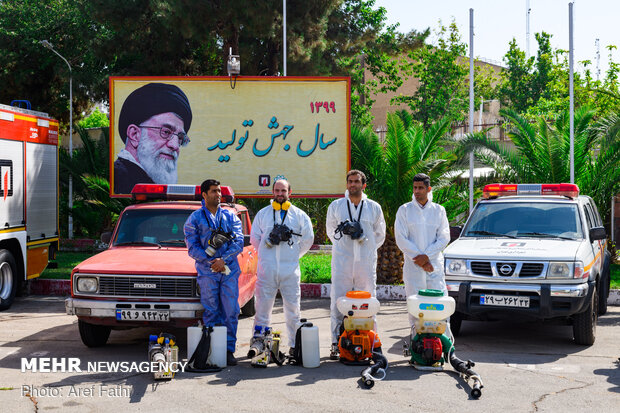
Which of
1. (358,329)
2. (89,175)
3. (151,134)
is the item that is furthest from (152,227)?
(89,175)

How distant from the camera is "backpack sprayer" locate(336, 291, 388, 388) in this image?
7375 mm

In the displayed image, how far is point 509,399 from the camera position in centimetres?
623

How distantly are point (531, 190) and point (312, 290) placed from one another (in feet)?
15.2

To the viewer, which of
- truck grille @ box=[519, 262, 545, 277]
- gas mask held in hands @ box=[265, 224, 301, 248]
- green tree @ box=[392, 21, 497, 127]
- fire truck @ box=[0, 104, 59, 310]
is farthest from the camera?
green tree @ box=[392, 21, 497, 127]

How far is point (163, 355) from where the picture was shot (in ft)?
22.7

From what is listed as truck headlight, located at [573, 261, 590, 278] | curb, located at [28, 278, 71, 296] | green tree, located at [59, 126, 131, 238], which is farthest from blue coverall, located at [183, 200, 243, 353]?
green tree, located at [59, 126, 131, 238]

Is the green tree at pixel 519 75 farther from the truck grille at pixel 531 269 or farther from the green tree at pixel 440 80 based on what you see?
the truck grille at pixel 531 269

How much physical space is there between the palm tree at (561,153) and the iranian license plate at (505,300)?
6.08m

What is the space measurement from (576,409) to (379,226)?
2938 millimetres

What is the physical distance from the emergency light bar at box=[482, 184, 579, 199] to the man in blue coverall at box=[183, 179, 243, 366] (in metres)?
4.22

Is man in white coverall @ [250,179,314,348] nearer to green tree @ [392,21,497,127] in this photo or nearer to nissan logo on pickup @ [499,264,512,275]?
nissan logo on pickup @ [499,264,512,275]

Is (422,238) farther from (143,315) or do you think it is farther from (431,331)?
(143,315)

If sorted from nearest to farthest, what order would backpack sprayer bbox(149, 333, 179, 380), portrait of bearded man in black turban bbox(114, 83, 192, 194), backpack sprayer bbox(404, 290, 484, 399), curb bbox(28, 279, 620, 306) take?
backpack sprayer bbox(149, 333, 179, 380)
backpack sprayer bbox(404, 290, 484, 399)
curb bbox(28, 279, 620, 306)
portrait of bearded man in black turban bbox(114, 83, 192, 194)

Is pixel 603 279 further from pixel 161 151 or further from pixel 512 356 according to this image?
pixel 161 151
